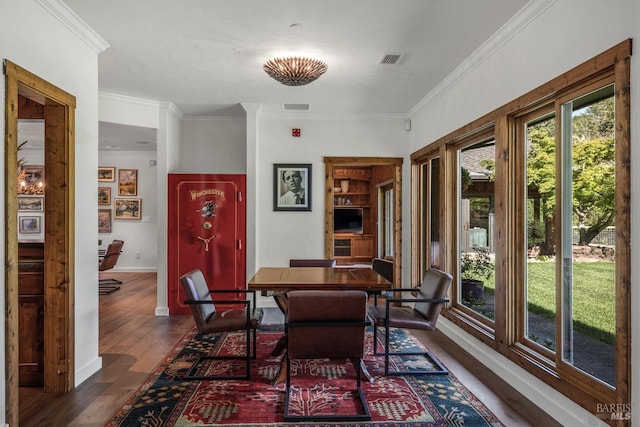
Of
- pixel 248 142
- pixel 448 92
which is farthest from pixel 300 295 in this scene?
pixel 248 142

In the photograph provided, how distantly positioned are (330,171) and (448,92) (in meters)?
2.03

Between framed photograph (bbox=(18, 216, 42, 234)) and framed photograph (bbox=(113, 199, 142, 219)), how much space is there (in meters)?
1.46

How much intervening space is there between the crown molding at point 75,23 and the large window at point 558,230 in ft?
10.8

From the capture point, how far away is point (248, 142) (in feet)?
18.0

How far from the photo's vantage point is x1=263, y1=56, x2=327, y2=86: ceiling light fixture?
3.54 metres

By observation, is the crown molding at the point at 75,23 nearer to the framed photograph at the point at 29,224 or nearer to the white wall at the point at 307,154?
the white wall at the point at 307,154

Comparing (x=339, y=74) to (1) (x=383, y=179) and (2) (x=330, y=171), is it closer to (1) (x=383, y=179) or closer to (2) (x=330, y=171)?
(2) (x=330, y=171)

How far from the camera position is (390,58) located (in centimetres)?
372

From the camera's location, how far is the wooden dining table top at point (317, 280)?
10.5ft

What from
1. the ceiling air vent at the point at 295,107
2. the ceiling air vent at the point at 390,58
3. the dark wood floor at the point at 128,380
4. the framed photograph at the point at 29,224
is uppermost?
the ceiling air vent at the point at 295,107

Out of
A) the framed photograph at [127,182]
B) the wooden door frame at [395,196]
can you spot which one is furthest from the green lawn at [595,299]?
the framed photograph at [127,182]

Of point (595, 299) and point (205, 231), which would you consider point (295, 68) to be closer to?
point (205, 231)

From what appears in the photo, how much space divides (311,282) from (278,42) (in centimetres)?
203

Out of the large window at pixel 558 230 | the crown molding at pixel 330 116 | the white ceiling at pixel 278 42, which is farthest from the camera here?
the crown molding at pixel 330 116
